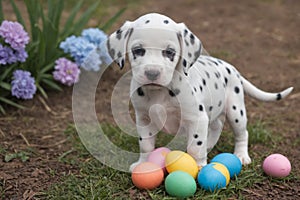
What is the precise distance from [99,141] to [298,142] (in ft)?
5.35

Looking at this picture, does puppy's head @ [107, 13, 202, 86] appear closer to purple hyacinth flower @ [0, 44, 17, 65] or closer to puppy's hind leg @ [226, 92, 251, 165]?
puppy's hind leg @ [226, 92, 251, 165]

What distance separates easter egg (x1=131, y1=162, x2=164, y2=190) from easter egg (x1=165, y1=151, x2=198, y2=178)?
74mm

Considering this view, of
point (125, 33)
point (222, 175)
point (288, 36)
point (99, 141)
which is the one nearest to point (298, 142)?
point (222, 175)

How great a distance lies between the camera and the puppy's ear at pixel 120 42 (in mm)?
3145

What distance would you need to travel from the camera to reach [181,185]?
10.3 ft

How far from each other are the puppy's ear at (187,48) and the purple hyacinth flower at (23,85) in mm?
1908

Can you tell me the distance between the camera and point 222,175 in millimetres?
3260

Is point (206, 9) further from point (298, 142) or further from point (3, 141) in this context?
point (3, 141)

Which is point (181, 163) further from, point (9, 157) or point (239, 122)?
point (9, 157)

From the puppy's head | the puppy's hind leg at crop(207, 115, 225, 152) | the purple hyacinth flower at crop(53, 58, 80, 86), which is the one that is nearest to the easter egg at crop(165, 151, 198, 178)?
the puppy's head

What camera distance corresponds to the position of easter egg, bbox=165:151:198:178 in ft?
10.8

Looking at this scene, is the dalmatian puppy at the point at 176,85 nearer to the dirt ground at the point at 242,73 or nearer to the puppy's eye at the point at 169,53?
the puppy's eye at the point at 169,53

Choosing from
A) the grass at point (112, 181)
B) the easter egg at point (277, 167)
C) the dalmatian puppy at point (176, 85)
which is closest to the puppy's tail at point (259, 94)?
the dalmatian puppy at point (176, 85)

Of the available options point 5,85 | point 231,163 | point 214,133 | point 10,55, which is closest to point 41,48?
point 10,55
